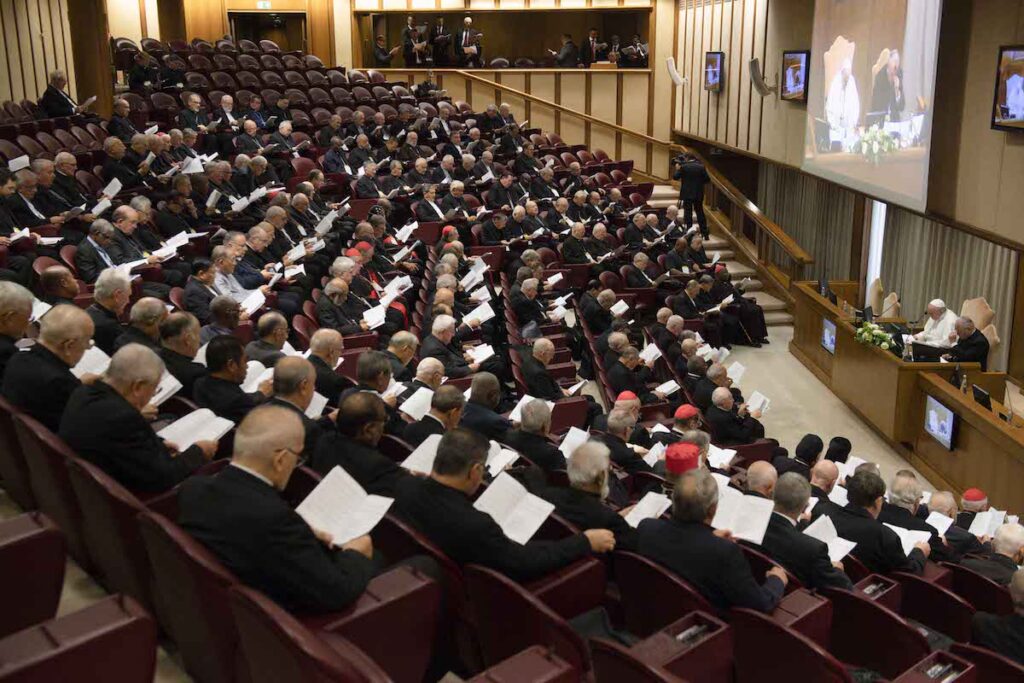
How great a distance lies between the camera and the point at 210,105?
460 inches

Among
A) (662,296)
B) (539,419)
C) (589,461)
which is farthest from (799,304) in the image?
(589,461)

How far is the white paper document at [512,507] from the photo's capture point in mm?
2941

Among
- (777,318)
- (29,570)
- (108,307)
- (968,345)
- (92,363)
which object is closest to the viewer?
(29,570)

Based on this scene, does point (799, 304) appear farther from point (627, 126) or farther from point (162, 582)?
point (162, 582)

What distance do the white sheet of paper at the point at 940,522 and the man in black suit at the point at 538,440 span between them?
71.9 inches

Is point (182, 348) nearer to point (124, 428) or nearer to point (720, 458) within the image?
point (124, 428)

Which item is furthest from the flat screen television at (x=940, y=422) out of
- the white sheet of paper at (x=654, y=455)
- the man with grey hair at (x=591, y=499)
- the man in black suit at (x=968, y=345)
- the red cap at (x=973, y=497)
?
the man with grey hair at (x=591, y=499)

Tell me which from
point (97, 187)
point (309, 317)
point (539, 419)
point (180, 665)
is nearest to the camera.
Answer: point (180, 665)

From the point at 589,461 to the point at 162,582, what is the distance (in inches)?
54.3

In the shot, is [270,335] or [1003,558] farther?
[270,335]

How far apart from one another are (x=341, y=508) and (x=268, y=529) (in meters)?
0.38

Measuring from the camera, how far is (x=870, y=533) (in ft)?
12.3

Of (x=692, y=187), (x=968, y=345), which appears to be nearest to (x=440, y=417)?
(x=968, y=345)

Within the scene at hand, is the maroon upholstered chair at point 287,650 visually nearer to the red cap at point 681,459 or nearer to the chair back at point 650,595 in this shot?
the chair back at point 650,595
